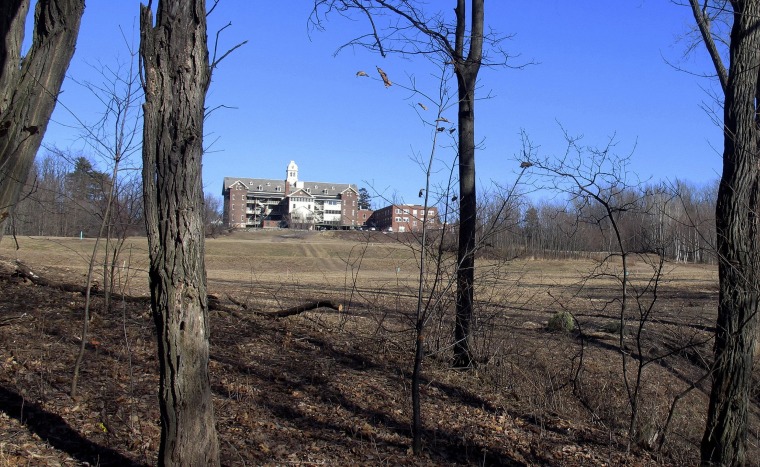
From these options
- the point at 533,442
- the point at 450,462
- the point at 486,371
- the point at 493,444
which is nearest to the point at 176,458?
the point at 450,462

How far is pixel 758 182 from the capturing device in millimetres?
7523

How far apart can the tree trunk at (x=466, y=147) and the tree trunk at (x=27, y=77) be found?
4541 mm

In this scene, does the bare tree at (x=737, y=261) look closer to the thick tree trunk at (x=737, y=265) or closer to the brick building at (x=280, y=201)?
the thick tree trunk at (x=737, y=265)

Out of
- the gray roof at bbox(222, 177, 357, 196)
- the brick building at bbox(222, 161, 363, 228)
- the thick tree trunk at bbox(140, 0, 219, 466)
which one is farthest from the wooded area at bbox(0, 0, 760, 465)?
the gray roof at bbox(222, 177, 357, 196)

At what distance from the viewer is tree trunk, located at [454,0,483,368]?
809cm

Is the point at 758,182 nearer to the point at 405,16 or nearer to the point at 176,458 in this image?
the point at 405,16

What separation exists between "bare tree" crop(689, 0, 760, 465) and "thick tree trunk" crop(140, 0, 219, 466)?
554 centimetres

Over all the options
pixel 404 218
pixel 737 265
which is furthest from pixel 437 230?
pixel 737 265

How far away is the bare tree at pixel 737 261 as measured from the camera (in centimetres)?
667

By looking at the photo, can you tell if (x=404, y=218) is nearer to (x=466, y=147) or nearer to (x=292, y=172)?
(x=466, y=147)

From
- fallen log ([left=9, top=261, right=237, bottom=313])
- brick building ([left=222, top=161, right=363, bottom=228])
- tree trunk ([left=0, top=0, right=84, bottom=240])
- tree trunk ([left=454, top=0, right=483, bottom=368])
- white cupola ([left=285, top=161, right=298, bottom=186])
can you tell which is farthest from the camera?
white cupola ([left=285, top=161, right=298, bottom=186])

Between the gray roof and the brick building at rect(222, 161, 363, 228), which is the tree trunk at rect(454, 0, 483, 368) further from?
the gray roof

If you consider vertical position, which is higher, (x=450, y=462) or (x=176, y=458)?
(x=176, y=458)

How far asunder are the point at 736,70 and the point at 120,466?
7155 millimetres
